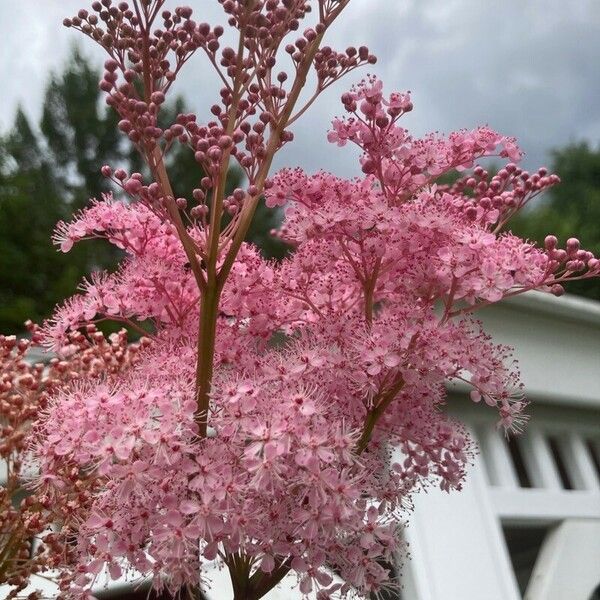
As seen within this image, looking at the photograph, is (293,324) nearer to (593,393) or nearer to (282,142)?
(282,142)

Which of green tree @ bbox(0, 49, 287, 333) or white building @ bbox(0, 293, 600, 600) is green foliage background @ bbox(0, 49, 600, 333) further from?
white building @ bbox(0, 293, 600, 600)

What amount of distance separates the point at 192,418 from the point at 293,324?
0.61 ft

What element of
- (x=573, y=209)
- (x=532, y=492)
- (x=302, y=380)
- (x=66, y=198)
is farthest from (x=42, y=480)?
(x=573, y=209)

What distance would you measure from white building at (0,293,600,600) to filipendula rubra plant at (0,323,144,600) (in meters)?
0.83

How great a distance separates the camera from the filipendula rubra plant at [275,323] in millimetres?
526

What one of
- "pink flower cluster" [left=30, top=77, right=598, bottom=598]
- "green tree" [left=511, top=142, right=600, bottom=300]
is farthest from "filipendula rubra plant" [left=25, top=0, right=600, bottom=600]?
"green tree" [left=511, top=142, right=600, bottom=300]

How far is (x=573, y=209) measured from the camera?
32.4 ft

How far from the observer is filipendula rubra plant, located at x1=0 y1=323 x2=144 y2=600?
633 mm

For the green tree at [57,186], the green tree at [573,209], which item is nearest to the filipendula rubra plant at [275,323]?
the green tree at [57,186]

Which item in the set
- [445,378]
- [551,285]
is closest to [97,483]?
[445,378]

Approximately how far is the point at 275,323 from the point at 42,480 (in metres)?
0.24

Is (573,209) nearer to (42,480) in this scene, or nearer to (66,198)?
(66,198)

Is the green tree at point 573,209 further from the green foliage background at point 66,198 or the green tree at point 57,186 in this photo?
the green tree at point 57,186

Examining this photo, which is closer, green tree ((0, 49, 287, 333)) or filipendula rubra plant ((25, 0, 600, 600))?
filipendula rubra plant ((25, 0, 600, 600))
